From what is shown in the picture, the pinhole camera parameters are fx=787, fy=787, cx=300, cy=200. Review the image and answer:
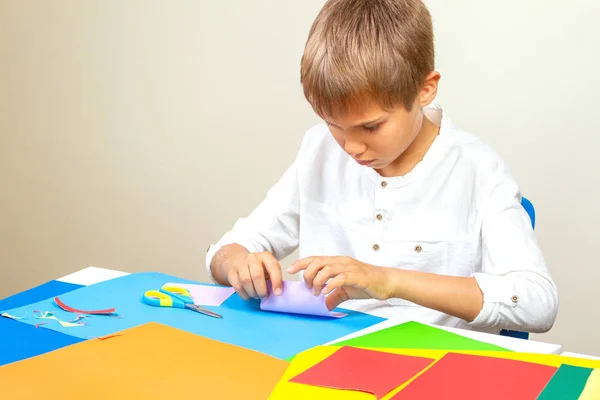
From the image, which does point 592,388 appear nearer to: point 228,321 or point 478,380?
point 478,380

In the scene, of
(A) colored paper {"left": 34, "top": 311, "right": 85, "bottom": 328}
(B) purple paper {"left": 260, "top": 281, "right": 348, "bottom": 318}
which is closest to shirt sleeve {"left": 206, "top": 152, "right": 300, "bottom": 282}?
(B) purple paper {"left": 260, "top": 281, "right": 348, "bottom": 318}

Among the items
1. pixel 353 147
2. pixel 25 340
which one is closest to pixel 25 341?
pixel 25 340

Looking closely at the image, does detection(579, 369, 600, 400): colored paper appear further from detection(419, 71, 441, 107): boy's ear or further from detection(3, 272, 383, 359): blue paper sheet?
detection(419, 71, 441, 107): boy's ear

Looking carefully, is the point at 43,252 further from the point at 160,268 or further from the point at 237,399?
the point at 237,399

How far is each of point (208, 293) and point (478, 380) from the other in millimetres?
533

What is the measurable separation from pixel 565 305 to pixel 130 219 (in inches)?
63.3

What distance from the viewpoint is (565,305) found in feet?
7.22

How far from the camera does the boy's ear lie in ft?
4.27

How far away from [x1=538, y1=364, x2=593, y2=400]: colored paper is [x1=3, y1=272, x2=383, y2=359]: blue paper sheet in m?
0.31

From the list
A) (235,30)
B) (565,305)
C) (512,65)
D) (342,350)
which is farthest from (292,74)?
(342,350)

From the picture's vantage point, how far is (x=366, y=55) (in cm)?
121

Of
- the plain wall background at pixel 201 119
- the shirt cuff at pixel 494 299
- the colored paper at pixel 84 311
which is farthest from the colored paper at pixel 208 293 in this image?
the plain wall background at pixel 201 119

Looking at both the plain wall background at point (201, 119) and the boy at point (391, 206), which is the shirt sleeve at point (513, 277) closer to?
the boy at point (391, 206)

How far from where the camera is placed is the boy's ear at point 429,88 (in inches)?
51.3
